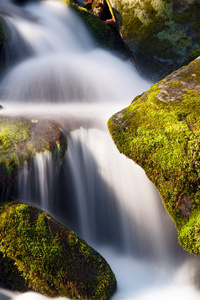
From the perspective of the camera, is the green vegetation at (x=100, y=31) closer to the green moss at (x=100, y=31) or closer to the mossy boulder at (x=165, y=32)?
the green moss at (x=100, y=31)

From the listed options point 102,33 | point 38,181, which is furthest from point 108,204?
point 102,33

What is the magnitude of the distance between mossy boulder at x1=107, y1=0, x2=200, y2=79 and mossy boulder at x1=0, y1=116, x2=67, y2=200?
4.38 metres

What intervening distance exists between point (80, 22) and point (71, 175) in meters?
7.06

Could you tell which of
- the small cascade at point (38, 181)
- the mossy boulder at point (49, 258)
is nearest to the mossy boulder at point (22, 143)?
the small cascade at point (38, 181)

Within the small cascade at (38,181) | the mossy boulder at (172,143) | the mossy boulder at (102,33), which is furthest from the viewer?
the mossy boulder at (102,33)

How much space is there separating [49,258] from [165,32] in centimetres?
680

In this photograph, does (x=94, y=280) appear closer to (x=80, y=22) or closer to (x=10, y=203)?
(x=10, y=203)

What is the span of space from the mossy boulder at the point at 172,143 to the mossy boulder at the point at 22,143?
36.1 inches

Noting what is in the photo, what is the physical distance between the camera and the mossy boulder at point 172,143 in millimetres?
3771

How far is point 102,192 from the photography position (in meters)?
4.97

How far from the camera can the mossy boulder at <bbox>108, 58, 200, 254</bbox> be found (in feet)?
12.4

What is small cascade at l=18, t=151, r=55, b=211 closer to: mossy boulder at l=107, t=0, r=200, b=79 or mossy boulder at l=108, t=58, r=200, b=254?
mossy boulder at l=108, t=58, r=200, b=254

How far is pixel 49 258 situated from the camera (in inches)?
146

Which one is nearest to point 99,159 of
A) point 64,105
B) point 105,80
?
point 64,105
